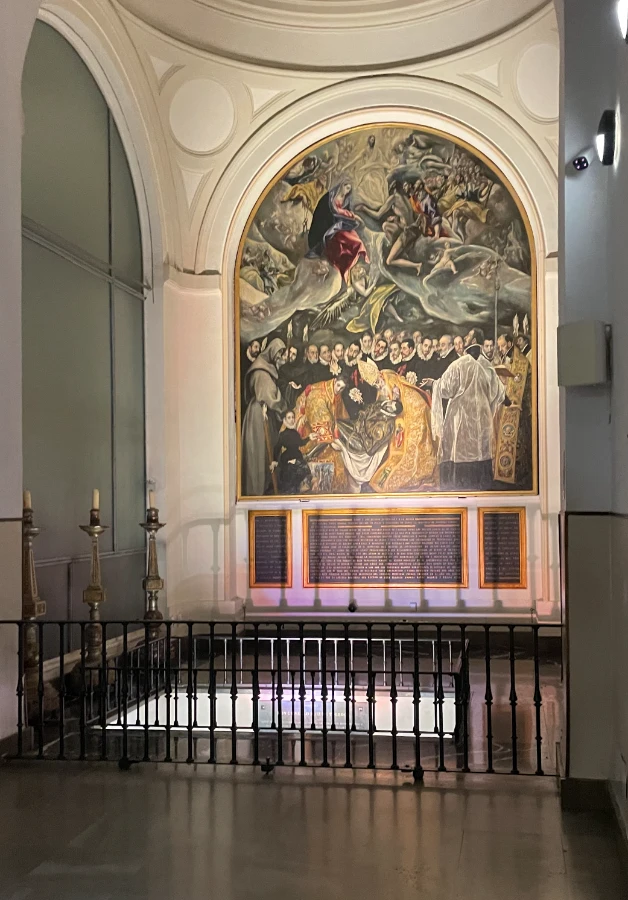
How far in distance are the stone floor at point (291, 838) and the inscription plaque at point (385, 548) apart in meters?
5.13

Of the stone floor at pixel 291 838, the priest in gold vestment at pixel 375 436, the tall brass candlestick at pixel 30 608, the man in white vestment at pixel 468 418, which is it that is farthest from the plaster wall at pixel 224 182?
the stone floor at pixel 291 838

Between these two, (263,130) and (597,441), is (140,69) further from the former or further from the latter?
(597,441)

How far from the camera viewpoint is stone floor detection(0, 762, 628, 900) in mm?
3652

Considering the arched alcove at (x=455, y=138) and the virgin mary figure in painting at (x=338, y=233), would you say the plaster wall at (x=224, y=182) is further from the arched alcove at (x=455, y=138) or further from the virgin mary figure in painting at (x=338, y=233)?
the virgin mary figure in painting at (x=338, y=233)

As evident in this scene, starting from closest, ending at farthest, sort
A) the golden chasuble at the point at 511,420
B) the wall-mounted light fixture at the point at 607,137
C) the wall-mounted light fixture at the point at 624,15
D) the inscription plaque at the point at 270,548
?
the wall-mounted light fixture at the point at 624,15 → the wall-mounted light fixture at the point at 607,137 → the golden chasuble at the point at 511,420 → the inscription plaque at the point at 270,548

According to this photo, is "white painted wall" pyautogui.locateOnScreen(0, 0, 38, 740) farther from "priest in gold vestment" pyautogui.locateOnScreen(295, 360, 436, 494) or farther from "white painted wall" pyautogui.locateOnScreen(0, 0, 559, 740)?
"priest in gold vestment" pyautogui.locateOnScreen(295, 360, 436, 494)

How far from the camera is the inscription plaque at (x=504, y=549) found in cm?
1004

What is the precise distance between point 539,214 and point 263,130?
3460 millimetres

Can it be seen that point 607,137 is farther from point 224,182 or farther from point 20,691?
point 224,182

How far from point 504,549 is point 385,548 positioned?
4.59 feet

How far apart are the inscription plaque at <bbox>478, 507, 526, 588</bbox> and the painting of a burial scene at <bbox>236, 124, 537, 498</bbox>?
1.17 ft

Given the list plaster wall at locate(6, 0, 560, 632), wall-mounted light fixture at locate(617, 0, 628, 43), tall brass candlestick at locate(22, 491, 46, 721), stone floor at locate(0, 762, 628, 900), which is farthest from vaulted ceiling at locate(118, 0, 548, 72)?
stone floor at locate(0, 762, 628, 900)

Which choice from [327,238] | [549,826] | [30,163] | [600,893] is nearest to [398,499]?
[327,238]

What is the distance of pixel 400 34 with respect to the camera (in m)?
9.61
